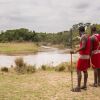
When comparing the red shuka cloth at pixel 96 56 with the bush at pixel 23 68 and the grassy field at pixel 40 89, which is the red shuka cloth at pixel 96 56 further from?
the bush at pixel 23 68

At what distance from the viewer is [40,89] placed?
8.84m

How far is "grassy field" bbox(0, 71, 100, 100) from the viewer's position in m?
7.95

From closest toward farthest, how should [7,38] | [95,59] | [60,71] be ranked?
[95,59], [60,71], [7,38]

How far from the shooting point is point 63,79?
416 inches

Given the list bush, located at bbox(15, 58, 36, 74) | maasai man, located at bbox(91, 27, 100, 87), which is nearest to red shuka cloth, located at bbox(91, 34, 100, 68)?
maasai man, located at bbox(91, 27, 100, 87)

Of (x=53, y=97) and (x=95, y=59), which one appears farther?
(x=95, y=59)

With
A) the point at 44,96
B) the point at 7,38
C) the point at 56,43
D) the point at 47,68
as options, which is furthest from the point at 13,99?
the point at 7,38

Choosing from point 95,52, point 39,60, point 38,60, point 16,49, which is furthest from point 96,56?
point 16,49

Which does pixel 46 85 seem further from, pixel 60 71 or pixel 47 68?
pixel 47 68

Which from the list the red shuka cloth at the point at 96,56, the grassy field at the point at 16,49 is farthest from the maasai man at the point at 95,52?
the grassy field at the point at 16,49

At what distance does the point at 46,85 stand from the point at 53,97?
1.54m

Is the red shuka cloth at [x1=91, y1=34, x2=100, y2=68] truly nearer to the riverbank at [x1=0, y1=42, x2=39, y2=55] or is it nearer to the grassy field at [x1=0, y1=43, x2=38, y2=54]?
the riverbank at [x1=0, y1=42, x2=39, y2=55]

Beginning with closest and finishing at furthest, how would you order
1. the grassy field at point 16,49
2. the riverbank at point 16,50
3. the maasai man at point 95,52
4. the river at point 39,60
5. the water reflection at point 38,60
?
the maasai man at point 95,52, the river at point 39,60, the water reflection at point 38,60, the riverbank at point 16,50, the grassy field at point 16,49

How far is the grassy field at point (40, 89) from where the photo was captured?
7953mm
